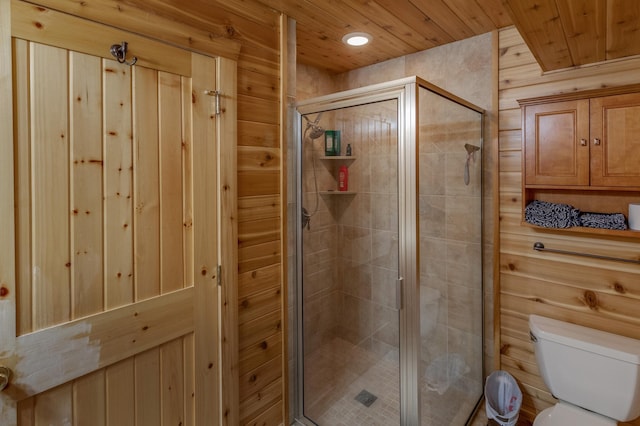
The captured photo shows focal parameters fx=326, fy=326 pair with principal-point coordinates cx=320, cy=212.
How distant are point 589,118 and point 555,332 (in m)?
1.09

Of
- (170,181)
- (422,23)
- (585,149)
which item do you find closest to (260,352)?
(170,181)

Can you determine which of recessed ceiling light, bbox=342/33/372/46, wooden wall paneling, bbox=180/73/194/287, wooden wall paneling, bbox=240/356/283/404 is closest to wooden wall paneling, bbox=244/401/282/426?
wooden wall paneling, bbox=240/356/283/404

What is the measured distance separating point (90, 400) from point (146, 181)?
0.82 meters

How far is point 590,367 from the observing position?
61.4 inches

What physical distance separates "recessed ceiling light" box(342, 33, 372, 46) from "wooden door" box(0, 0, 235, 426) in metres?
1.02

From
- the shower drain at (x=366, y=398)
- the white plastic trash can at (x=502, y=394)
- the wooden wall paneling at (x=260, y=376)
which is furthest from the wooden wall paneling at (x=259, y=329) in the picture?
the white plastic trash can at (x=502, y=394)

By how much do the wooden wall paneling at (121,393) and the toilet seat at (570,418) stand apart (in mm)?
1860

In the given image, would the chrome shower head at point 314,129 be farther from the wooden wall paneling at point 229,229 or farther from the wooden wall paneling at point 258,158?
the wooden wall paneling at point 229,229

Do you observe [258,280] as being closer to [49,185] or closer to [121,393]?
[121,393]

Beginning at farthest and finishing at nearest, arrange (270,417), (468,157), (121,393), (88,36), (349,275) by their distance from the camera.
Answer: (349,275) → (468,157) → (270,417) → (121,393) → (88,36)

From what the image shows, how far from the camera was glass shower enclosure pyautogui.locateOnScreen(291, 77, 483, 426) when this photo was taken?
1531 mm

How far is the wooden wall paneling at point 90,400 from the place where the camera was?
1150 mm

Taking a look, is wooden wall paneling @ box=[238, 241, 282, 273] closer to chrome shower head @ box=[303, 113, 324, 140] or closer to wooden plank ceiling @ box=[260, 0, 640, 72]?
chrome shower head @ box=[303, 113, 324, 140]

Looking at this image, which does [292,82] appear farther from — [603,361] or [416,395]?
[603,361]
